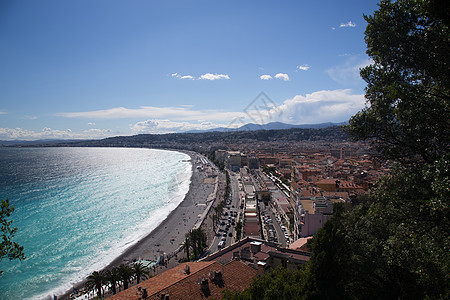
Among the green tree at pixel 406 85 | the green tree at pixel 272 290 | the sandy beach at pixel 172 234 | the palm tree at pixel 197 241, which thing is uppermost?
the green tree at pixel 406 85

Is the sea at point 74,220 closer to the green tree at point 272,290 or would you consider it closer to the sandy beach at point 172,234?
the sandy beach at point 172,234

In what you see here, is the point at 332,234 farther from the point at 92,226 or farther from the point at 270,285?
the point at 92,226

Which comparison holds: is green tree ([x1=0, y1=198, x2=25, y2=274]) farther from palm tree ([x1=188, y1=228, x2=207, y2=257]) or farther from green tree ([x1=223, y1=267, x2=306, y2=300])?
palm tree ([x1=188, y1=228, x2=207, y2=257])

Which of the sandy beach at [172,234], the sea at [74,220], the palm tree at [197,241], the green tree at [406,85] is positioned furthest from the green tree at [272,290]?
the sea at [74,220]

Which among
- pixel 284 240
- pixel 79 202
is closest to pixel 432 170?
pixel 284 240

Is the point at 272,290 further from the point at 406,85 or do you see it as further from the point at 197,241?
the point at 197,241

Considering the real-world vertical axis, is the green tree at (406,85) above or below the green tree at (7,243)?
above

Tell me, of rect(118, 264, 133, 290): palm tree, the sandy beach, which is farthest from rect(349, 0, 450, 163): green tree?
the sandy beach

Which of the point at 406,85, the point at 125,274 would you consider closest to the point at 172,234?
the point at 125,274
